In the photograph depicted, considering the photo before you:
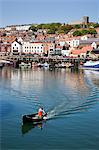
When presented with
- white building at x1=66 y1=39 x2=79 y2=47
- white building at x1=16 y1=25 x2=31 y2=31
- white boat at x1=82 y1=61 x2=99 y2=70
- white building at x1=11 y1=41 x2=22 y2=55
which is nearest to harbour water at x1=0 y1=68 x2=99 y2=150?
white boat at x1=82 y1=61 x2=99 y2=70

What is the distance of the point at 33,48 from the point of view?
200ft

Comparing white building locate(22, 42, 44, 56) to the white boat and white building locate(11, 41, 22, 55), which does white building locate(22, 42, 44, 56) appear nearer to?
white building locate(11, 41, 22, 55)

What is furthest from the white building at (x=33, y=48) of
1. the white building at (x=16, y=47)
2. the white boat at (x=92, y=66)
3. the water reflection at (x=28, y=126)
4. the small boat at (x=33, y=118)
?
the water reflection at (x=28, y=126)

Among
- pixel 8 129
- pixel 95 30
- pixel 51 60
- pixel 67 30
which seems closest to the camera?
pixel 8 129

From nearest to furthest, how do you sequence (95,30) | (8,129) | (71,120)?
(8,129) < (71,120) < (95,30)

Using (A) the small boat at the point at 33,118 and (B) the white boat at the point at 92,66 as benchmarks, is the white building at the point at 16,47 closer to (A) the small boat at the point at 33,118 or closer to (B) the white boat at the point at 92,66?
(B) the white boat at the point at 92,66

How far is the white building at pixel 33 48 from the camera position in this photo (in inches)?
2388

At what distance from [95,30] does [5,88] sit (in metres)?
54.4

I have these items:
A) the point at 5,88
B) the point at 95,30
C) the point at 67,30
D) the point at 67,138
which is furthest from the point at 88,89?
the point at 67,30

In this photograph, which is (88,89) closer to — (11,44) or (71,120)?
(71,120)

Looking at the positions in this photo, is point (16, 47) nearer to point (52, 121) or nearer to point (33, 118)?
point (52, 121)

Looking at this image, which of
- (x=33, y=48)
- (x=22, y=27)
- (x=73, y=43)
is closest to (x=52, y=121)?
(x=33, y=48)

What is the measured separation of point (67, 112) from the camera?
51.8ft

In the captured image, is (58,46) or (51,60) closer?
(51,60)
